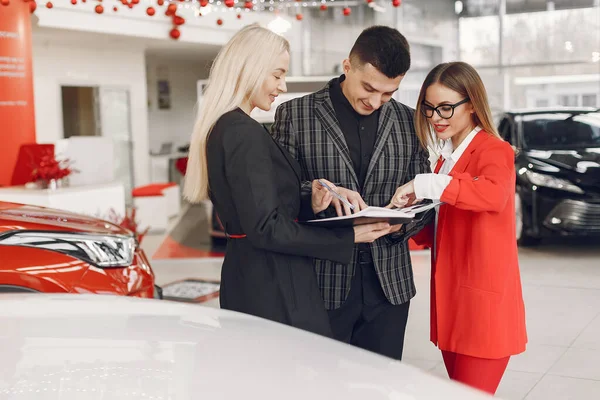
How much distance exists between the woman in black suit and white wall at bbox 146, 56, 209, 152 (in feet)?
49.6

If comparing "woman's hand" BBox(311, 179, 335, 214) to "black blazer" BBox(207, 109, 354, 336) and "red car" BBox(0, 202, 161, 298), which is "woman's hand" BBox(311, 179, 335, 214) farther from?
"red car" BBox(0, 202, 161, 298)

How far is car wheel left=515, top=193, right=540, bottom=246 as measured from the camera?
24.3ft

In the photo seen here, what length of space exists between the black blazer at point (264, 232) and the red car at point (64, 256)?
142cm

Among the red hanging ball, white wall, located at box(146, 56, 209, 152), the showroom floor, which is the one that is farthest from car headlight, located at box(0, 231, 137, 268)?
white wall, located at box(146, 56, 209, 152)

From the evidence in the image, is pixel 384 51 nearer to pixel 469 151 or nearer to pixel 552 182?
pixel 469 151

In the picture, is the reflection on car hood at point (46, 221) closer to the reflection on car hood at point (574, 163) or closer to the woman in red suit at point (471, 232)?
the woman in red suit at point (471, 232)

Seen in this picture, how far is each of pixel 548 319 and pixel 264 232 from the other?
3.59 metres

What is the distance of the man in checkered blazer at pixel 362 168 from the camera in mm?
2381

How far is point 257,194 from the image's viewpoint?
1.89 m

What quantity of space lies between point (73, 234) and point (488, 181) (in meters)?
2.01

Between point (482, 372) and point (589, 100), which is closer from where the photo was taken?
point (482, 372)

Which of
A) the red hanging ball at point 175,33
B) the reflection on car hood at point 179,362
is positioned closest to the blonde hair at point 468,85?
the reflection on car hood at point 179,362

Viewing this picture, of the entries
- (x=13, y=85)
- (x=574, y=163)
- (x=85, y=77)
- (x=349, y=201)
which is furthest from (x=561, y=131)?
(x=85, y=77)

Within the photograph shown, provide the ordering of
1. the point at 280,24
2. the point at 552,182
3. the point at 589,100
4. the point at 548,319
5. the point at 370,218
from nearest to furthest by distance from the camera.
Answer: the point at 370,218 → the point at 548,319 → the point at 552,182 → the point at 589,100 → the point at 280,24
